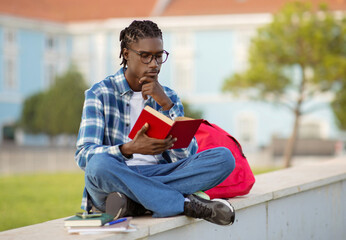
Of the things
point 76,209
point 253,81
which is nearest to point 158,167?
point 76,209

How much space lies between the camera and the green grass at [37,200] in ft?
25.5

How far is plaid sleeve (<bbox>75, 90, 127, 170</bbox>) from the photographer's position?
3.14 meters

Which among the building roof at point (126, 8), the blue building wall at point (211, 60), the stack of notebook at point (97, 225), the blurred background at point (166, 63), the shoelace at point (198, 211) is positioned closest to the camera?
the stack of notebook at point (97, 225)

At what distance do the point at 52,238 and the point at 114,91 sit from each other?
103 cm

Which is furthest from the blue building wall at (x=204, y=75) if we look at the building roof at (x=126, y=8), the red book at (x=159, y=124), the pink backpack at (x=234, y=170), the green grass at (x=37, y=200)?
the red book at (x=159, y=124)

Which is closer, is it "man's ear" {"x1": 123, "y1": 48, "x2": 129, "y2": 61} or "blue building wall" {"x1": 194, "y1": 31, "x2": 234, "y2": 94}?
"man's ear" {"x1": 123, "y1": 48, "x2": 129, "y2": 61}

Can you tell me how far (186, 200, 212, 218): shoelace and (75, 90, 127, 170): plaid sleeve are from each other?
46cm

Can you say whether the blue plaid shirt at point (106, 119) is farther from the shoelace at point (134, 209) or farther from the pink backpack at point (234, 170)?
the pink backpack at point (234, 170)

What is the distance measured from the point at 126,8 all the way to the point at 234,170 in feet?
108

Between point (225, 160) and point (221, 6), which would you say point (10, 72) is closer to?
point (221, 6)

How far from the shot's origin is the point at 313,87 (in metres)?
20.8

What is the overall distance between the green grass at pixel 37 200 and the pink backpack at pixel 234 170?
10.9ft

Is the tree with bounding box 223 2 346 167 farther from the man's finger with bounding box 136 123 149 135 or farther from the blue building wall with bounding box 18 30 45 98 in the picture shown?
the blue building wall with bounding box 18 30 45 98

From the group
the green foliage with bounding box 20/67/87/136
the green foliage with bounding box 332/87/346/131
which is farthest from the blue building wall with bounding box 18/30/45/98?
the green foliage with bounding box 332/87/346/131
